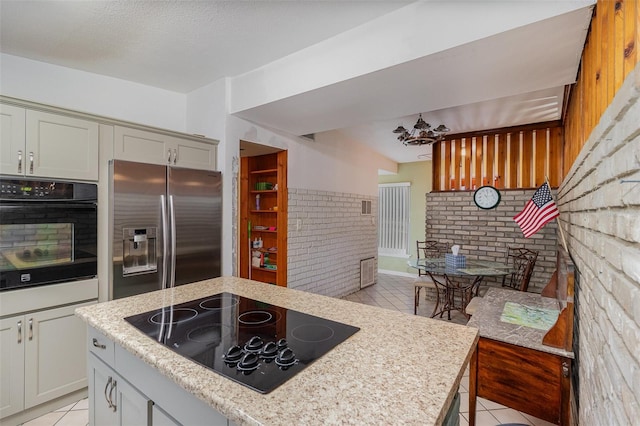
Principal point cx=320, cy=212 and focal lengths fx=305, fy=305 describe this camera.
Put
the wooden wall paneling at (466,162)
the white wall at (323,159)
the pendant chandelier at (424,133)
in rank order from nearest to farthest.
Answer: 1. the white wall at (323,159)
2. the pendant chandelier at (424,133)
3. the wooden wall paneling at (466,162)

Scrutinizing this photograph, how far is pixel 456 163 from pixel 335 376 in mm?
4629

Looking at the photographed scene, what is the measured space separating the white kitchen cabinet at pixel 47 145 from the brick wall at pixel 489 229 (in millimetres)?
4478

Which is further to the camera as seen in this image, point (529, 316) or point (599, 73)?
point (529, 316)

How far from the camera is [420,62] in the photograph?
1973 mm

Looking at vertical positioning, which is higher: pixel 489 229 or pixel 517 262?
pixel 489 229

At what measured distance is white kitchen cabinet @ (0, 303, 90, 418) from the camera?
199 centimetres

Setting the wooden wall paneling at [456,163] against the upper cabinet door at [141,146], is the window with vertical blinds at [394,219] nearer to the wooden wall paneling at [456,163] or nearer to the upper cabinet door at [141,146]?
the wooden wall paneling at [456,163]

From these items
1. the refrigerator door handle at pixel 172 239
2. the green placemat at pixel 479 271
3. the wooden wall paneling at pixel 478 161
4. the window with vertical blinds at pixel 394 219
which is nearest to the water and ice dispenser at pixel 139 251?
the refrigerator door handle at pixel 172 239

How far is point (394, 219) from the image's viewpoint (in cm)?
736

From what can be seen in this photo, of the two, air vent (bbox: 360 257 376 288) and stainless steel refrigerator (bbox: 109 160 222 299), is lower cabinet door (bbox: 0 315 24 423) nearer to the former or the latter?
stainless steel refrigerator (bbox: 109 160 222 299)

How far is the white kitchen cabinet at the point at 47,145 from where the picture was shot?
1994mm

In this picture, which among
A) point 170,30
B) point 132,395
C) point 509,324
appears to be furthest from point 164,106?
point 509,324

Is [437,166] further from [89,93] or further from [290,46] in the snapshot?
[89,93]

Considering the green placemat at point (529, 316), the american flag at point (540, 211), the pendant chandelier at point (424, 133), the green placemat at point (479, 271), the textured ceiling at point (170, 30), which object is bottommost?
the green placemat at point (529, 316)
